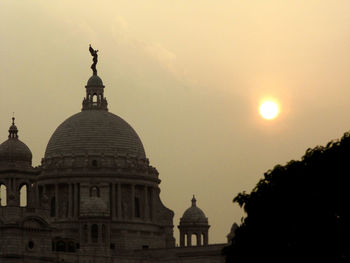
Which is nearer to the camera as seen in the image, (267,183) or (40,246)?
(267,183)

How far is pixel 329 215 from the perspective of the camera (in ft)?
411

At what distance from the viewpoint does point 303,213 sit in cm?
12594

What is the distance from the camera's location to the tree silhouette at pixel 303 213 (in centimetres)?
12406

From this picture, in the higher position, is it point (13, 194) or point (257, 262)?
point (13, 194)

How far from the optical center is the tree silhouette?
124m

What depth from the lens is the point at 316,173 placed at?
418 feet

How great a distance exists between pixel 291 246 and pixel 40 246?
77.2 metres

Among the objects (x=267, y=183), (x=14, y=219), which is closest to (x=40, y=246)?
(x=14, y=219)

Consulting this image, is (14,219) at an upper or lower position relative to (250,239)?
upper

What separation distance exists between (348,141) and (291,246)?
27.2ft

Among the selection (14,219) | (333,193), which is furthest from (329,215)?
(14,219)

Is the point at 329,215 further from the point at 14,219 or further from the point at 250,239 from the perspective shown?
the point at 14,219

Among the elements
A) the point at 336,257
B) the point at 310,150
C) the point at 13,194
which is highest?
the point at 13,194

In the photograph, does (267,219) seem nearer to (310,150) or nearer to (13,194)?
(310,150)
